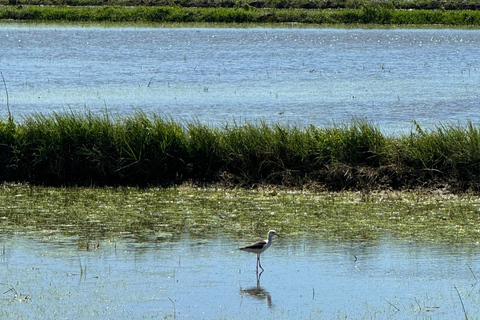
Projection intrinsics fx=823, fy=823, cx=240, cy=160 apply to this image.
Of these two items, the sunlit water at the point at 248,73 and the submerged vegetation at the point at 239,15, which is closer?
the sunlit water at the point at 248,73

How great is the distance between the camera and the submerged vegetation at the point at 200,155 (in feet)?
Answer: 43.7

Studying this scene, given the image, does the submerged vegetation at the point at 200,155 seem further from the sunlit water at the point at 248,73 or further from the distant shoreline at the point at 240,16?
the distant shoreline at the point at 240,16

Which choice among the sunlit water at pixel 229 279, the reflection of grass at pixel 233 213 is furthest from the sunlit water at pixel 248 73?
the sunlit water at pixel 229 279

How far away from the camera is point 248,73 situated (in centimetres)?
2978

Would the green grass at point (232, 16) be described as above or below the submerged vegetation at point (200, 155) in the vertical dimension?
below

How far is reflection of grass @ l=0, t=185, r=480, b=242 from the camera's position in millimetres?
10703

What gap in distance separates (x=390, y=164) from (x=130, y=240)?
4.91 meters

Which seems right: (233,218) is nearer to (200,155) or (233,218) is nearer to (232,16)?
(200,155)

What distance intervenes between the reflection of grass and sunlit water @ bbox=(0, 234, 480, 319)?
0.47m

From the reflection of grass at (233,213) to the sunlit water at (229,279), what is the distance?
0.47m

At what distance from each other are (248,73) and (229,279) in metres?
21.4

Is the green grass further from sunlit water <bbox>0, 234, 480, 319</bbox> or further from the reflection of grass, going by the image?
sunlit water <bbox>0, 234, 480, 319</bbox>

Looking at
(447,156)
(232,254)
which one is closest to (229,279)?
(232,254)

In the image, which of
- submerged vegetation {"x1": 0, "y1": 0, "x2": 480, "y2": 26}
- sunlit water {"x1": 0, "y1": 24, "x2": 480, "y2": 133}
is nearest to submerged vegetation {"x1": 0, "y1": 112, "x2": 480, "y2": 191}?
sunlit water {"x1": 0, "y1": 24, "x2": 480, "y2": 133}
